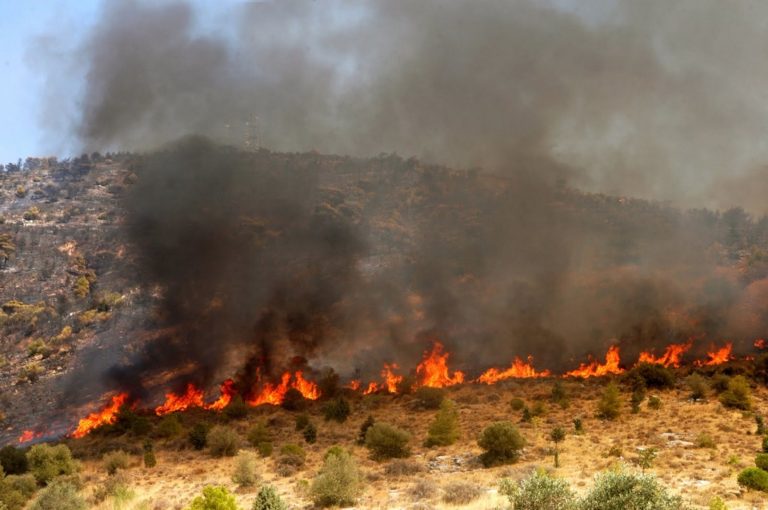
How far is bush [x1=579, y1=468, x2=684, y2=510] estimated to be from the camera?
14.2 meters

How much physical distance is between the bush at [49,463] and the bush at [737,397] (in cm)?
4620

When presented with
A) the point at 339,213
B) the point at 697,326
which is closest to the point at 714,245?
the point at 697,326

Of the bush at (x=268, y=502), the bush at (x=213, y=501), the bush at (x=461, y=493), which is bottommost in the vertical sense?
the bush at (x=461, y=493)

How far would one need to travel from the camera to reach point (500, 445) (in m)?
31.2

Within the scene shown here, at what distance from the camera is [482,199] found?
9569 cm

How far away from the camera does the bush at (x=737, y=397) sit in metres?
39.6

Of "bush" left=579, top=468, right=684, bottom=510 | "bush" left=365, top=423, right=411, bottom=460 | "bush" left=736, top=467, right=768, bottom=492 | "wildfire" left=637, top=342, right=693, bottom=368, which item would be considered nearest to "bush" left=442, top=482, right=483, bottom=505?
"bush" left=579, top=468, right=684, bottom=510

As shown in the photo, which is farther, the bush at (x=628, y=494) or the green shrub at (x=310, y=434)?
the green shrub at (x=310, y=434)

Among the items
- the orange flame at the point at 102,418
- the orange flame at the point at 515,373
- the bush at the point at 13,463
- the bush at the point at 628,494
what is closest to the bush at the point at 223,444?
the bush at the point at 13,463

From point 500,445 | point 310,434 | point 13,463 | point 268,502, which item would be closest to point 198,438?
point 310,434

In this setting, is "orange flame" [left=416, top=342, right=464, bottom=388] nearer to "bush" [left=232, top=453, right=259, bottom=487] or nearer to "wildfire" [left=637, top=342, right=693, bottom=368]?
"wildfire" [left=637, top=342, right=693, bottom=368]

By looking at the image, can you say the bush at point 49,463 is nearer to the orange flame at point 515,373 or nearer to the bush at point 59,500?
the bush at point 59,500

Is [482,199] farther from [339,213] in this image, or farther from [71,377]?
[71,377]

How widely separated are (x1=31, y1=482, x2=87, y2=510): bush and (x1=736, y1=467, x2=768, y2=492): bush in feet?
96.8
